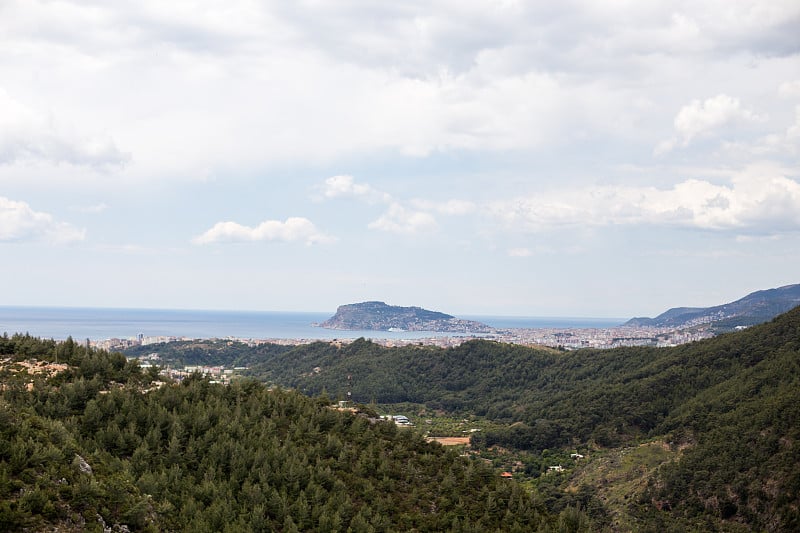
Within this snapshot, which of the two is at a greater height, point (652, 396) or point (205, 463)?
point (205, 463)

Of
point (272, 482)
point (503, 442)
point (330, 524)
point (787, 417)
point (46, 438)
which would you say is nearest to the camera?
point (46, 438)

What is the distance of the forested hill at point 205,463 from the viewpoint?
17.8 metres

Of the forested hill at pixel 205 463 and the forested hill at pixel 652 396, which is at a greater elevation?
the forested hill at pixel 205 463

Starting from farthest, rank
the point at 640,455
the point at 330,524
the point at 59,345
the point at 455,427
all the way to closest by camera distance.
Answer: the point at 455,427, the point at 640,455, the point at 59,345, the point at 330,524

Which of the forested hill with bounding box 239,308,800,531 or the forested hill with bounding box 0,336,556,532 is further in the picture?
the forested hill with bounding box 239,308,800,531

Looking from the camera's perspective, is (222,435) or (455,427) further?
(455,427)

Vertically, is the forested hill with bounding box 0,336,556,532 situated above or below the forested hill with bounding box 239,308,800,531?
above

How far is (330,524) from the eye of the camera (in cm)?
2502

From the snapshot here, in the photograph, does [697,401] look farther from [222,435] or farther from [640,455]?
[222,435]

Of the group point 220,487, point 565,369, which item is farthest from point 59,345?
point 565,369

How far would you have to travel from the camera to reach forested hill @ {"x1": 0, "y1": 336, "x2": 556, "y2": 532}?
1775cm

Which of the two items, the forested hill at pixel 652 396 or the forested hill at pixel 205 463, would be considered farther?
the forested hill at pixel 652 396

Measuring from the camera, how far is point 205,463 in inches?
1081

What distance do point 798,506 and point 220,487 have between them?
5216cm
